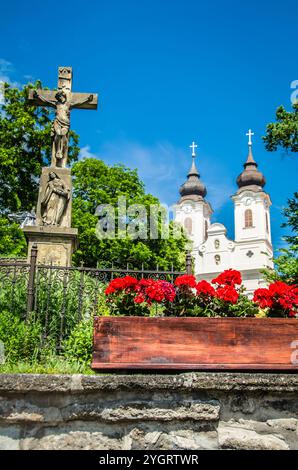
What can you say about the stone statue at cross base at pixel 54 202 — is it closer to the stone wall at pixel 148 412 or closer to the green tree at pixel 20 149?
the stone wall at pixel 148 412

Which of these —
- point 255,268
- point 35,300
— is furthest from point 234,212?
point 35,300

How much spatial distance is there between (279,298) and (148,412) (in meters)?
1.49

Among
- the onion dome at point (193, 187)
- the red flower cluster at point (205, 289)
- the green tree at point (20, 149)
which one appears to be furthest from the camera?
the onion dome at point (193, 187)

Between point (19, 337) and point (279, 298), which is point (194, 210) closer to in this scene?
point (19, 337)

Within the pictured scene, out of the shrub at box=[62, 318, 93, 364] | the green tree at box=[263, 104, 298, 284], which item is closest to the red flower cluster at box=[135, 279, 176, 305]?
the shrub at box=[62, 318, 93, 364]

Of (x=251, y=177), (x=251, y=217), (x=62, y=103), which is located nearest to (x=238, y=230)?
(x=251, y=217)

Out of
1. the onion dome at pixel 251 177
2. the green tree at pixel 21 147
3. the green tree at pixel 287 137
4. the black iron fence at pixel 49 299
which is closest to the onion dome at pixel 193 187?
the onion dome at pixel 251 177

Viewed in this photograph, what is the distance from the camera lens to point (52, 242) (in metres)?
8.12

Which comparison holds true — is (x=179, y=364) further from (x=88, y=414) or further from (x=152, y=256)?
(x=152, y=256)

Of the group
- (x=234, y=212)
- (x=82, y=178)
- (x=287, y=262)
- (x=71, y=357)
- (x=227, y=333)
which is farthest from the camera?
(x=234, y=212)

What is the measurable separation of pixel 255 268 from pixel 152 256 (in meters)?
34.9

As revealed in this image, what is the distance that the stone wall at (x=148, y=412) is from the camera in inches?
125
